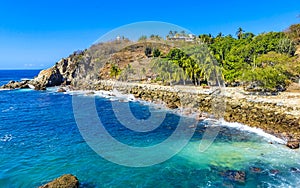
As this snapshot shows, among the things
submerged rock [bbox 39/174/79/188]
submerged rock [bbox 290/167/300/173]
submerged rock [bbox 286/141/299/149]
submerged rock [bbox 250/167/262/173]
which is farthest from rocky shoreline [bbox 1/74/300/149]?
submerged rock [bbox 39/174/79/188]

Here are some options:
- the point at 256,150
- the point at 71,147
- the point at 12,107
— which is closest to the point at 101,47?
the point at 12,107

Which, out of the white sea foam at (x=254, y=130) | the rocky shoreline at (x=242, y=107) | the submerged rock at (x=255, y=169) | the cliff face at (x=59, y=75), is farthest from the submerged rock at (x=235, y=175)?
the cliff face at (x=59, y=75)

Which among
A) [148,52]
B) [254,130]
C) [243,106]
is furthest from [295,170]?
[148,52]

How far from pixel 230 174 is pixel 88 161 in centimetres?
1379

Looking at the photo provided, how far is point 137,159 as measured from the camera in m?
25.3

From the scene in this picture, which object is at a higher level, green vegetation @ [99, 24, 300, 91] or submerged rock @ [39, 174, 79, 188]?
green vegetation @ [99, 24, 300, 91]

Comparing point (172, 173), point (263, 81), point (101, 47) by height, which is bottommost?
point (172, 173)

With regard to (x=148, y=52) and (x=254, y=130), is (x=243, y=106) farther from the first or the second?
(x=148, y=52)

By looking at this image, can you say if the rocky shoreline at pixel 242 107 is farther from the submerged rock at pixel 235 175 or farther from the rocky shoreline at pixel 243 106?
the submerged rock at pixel 235 175

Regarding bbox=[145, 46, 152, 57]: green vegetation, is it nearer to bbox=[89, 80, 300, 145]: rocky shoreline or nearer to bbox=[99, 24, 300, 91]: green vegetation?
bbox=[99, 24, 300, 91]: green vegetation

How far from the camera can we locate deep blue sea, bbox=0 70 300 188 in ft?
Result: 67.4

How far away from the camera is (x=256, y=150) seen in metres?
26.4

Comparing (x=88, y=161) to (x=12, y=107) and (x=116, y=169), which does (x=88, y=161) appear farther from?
(x=12, y=107)

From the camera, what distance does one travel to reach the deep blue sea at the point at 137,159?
67.4 ft
